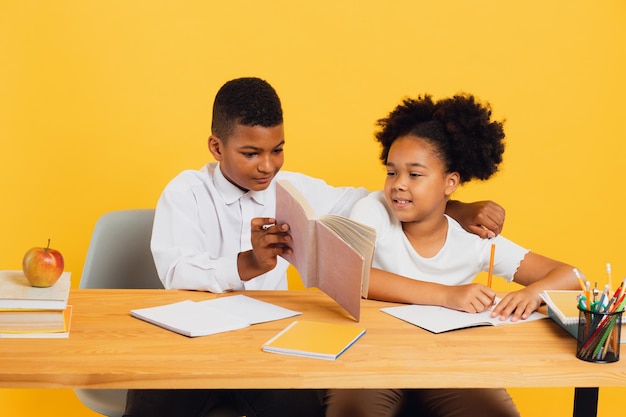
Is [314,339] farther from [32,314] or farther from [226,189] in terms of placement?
[226,189]

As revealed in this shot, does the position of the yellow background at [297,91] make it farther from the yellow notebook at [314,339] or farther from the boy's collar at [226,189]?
the yellow notebook at [314,339]

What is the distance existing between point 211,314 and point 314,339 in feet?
0.96

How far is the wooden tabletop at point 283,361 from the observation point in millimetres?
1583

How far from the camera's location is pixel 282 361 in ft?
5.41

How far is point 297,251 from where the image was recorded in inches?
80.9

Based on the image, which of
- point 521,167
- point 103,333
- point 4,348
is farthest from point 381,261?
point 521,167

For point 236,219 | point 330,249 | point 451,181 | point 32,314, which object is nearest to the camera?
point 32,314

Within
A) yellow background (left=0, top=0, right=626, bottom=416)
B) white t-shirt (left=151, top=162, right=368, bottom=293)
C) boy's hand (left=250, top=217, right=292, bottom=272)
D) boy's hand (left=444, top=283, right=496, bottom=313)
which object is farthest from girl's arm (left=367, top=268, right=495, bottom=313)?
yellow background (left=0, top=0, right=626, bottom=416)

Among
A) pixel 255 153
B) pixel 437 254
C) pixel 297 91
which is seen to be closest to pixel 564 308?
pixel 437 254

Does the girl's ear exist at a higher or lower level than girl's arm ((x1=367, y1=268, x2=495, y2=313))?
higher

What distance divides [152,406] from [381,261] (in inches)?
29.7

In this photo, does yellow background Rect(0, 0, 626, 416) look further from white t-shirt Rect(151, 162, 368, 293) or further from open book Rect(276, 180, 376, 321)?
Result: open book Rect(276, 180, 376, 321)

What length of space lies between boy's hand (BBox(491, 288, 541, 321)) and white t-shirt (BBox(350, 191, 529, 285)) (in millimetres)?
324

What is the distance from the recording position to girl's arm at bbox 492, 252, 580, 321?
6.63 ft
